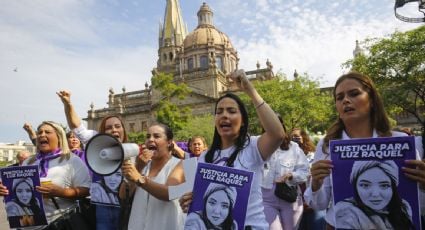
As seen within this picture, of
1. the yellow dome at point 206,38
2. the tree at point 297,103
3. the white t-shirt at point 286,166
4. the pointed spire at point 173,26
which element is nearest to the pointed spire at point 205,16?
the yellow dome at point 206,38

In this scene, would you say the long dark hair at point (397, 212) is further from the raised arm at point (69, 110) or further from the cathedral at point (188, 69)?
the cathedral at point (188, 69)

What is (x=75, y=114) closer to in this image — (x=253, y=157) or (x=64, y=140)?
(x=64, y=140)

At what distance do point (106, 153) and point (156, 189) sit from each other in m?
0.56

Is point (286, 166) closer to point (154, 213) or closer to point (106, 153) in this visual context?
point (154, 213)

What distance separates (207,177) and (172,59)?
57586 millimetres

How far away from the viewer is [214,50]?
55.2 metres

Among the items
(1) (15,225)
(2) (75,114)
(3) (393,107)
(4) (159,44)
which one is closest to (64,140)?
(2) (75,114)

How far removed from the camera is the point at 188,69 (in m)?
54.5

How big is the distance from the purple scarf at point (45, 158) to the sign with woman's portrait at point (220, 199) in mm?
2217

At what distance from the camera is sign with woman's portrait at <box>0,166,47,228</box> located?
3807 millimetres

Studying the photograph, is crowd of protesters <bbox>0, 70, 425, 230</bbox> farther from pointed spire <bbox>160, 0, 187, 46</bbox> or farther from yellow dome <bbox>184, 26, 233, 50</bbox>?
pointed spire <bbox>160, 0, 187, 46</bbox>

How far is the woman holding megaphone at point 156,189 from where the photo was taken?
10.6ft

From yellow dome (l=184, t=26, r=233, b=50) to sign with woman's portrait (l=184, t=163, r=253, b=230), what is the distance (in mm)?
53866

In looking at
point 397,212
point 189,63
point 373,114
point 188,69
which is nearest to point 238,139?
point 373,114
